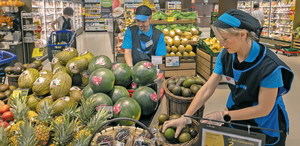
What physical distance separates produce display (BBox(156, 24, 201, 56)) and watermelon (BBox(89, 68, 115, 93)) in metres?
4.40

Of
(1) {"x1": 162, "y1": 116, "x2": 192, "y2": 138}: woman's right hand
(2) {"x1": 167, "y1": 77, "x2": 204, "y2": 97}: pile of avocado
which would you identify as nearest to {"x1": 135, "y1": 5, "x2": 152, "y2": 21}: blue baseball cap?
(2) {"x1": 167, "y1": 77, "x2": 204, "y2": 97}: pile of avocado

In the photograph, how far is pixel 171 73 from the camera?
22.2 ft

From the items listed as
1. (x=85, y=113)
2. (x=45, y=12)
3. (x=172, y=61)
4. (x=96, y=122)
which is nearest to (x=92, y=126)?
(x=96, y=122)

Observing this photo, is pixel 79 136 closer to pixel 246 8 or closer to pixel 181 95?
pixel 181 95

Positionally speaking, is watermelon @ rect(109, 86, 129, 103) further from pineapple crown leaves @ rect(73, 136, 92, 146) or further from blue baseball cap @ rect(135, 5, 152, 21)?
blue baseball cap @ rect(135, 5, 152, 21)

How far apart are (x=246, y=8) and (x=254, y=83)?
52.8ft

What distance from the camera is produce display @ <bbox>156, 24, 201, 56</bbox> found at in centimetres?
663

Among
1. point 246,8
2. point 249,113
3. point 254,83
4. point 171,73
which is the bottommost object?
point 171,73

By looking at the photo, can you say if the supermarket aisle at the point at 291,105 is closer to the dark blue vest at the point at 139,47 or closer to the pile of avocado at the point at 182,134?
the dark blue vest at the point at 139,47

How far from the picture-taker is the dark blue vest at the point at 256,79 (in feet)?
6.01

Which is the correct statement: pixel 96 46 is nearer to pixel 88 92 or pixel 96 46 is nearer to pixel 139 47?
pixel 139 47

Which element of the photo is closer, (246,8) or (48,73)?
(48,73)

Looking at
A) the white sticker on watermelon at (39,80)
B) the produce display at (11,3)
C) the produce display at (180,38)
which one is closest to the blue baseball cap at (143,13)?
the white sticker on watermelon at (39,80)

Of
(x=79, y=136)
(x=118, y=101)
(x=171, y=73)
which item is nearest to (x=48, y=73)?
(x=118, y=101)
